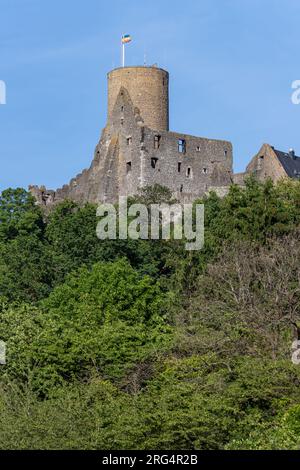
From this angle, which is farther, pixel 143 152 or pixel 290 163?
pixel 290 163

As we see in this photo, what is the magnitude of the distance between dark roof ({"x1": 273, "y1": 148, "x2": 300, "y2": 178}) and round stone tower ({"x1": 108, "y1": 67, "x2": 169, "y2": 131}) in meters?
7.59

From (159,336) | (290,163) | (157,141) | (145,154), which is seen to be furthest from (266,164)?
(159,336)

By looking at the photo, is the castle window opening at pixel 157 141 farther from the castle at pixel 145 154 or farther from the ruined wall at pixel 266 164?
the ruined wall at pixel 266 164

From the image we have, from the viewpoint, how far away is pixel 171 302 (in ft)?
185

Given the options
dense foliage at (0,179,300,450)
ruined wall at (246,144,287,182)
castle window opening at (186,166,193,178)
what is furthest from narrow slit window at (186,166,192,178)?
dense foliage at (0,179,300,450)

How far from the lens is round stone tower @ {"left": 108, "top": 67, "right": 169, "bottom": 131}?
3519 inches

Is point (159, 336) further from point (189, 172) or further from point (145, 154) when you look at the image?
point (189, 172)

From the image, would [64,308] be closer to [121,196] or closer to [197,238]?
[197,238]

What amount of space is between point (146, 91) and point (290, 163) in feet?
35.5

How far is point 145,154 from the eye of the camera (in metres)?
85.8
